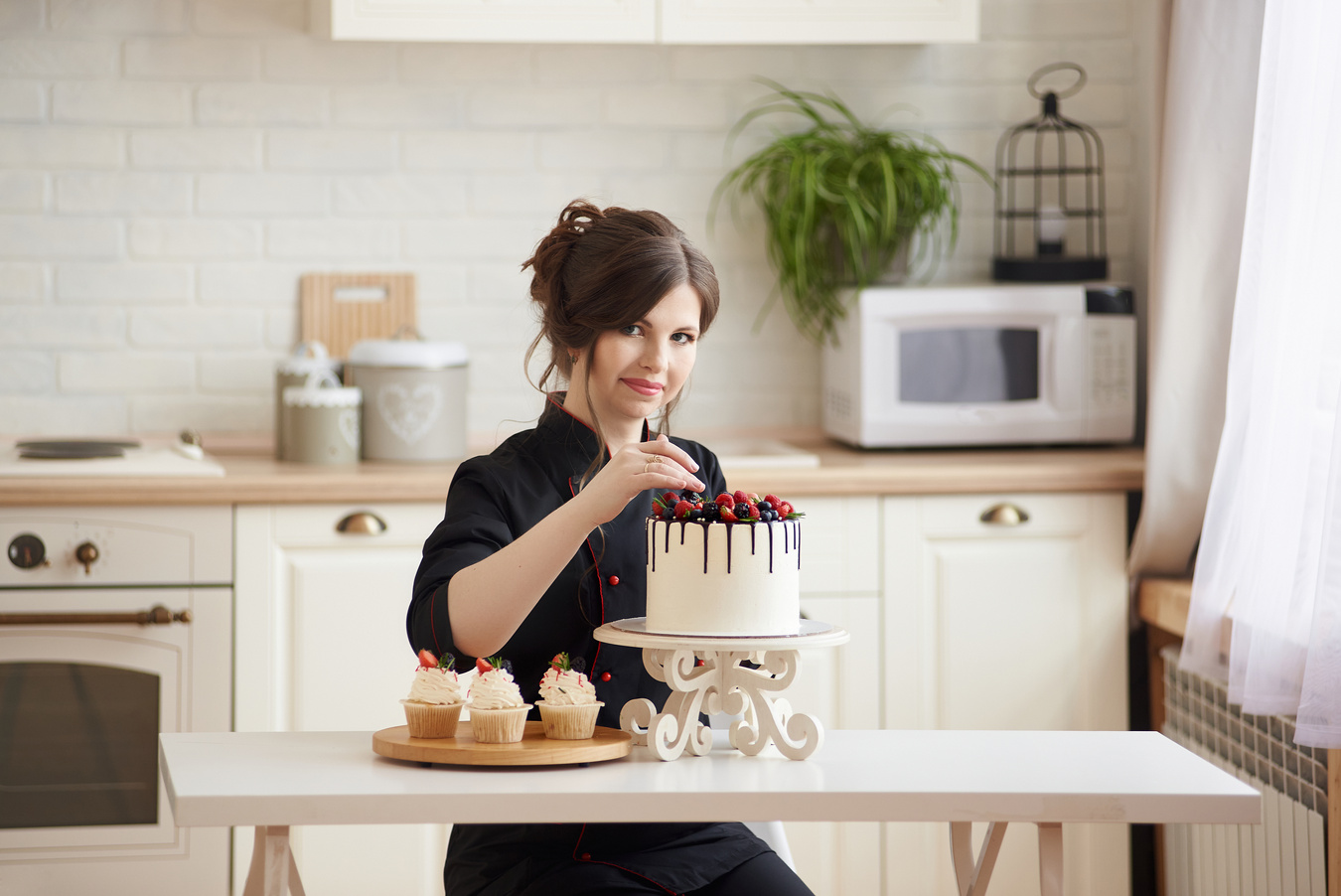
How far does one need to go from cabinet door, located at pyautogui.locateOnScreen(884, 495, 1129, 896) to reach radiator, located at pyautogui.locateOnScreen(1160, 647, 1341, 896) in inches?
4.3

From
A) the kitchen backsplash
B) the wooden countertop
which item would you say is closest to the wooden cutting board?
the kitchen backsplash

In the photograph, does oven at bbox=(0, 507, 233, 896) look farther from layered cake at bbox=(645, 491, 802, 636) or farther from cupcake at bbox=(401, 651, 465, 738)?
layered cake at bbox=(645, 491, 802, 636)

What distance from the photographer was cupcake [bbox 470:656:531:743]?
1219mm

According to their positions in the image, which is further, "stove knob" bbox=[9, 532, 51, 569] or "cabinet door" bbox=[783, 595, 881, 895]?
"cabinet door" bbox=[783, 595, 881, 895]

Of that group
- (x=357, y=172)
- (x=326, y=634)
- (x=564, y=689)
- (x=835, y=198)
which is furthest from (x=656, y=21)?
(x=564, y=689)

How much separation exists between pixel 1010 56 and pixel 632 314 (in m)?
1.90

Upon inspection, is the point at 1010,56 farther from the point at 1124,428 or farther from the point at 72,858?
the point at 72,858

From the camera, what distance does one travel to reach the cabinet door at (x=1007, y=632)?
2467 mm

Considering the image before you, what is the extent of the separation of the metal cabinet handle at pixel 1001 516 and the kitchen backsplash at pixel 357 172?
25.3 inches

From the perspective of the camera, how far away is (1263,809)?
2.10 metres

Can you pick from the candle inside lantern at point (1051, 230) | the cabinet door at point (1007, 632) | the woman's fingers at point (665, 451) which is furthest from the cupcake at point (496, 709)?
the candle inside lantern at point (1051, 230)

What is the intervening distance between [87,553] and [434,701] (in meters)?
1.29

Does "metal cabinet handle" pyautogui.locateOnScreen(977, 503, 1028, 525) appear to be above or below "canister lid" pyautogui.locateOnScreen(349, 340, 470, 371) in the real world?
below

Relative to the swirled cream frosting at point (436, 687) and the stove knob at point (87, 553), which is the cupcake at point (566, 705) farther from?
the stove knob at point (87, 553)
